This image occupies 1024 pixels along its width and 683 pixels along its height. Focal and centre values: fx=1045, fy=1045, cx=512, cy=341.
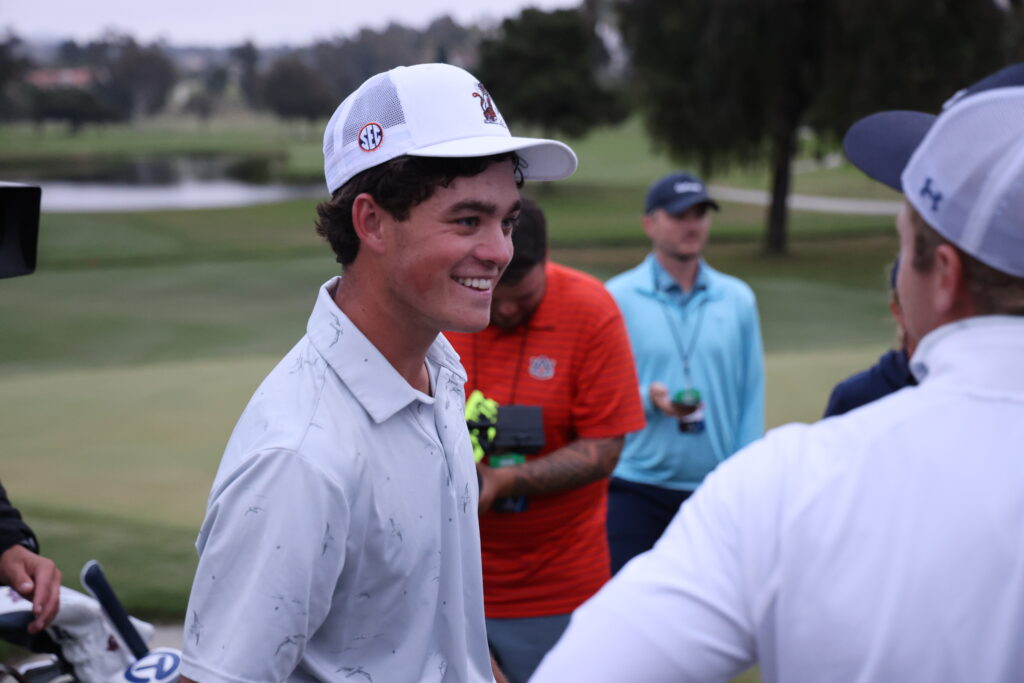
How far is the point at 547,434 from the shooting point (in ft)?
10.9

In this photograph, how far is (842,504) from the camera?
3.71 feet

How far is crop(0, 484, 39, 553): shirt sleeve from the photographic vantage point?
294 cm

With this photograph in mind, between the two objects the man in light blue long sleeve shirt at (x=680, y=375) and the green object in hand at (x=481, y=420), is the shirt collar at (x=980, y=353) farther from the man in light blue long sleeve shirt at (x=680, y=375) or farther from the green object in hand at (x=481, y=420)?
the man in light blue long sleeve shirt at (x=680, y=375)

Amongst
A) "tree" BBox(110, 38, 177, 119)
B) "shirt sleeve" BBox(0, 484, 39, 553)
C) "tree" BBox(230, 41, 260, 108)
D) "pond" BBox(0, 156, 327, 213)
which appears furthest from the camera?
"tree" BBox(230, 41, 260, 108)

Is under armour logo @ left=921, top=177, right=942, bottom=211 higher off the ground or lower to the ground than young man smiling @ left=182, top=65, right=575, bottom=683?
higher

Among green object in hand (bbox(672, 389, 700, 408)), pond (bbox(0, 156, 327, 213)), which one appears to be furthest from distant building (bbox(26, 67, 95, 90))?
green object in hand (bbox(672, 389, 700, 408))

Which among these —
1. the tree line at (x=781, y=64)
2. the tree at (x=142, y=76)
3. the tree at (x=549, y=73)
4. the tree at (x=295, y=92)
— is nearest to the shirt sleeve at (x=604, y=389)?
the tree line at (x=781, y=64)

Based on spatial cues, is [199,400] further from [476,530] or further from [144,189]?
[144,189]

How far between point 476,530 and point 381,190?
708 millimetres

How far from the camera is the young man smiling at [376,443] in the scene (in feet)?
5.24

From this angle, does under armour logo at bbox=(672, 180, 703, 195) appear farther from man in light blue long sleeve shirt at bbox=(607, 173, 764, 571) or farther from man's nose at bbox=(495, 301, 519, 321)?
man's nose at bbox=(495, 301, 519, 321)

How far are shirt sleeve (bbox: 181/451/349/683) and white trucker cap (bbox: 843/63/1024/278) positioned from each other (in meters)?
0.96

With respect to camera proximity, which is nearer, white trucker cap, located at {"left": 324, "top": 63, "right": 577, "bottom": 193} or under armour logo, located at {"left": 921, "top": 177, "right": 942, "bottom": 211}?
under armour logo, located at {"left": 921, "top": 177, "right": 942, "bottom": 211}

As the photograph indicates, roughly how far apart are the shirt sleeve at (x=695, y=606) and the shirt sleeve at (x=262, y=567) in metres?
0.55
